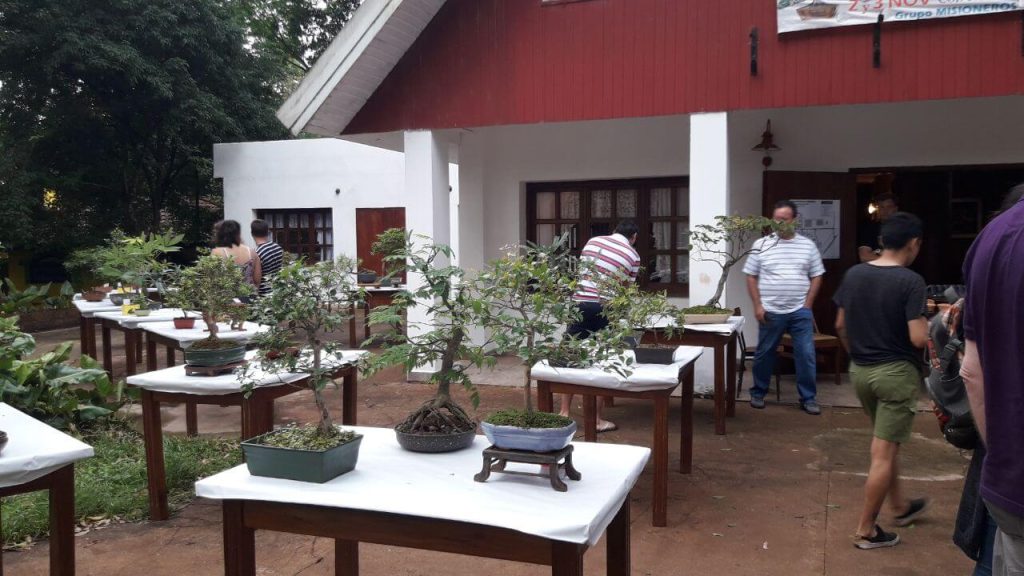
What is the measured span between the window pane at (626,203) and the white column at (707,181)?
2.07 metres

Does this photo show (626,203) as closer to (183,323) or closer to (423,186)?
(423,186)

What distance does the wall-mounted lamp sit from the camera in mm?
8289

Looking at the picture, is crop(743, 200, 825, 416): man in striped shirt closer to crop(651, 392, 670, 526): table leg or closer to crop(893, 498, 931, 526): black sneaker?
crop(893, 498, 931, 526): black sneaker

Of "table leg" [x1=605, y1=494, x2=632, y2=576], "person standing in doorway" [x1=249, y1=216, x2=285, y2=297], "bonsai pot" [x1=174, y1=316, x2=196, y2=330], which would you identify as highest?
A: "person standing in doorway" [x1=249, y1=216, x2=285, y2=297]

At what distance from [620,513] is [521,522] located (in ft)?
2.22

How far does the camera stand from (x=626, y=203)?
30.2 feet

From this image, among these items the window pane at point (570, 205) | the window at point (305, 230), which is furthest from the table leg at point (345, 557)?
the window at point (305, 230)

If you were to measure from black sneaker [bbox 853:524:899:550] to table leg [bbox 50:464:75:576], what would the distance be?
339 cm

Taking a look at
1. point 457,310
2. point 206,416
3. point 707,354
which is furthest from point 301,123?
point 457,310

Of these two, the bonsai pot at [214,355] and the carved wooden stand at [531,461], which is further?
the bonsai pot at [214,355]

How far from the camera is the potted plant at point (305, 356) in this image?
8.29ft

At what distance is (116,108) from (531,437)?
16.3 m

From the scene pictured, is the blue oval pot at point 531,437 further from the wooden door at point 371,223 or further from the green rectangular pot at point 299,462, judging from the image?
the wooden door at point 371,223

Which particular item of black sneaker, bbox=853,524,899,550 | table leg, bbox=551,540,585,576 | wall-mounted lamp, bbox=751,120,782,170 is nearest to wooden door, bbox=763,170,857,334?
wall-mounted lamp, bbox=751,120,782,170
